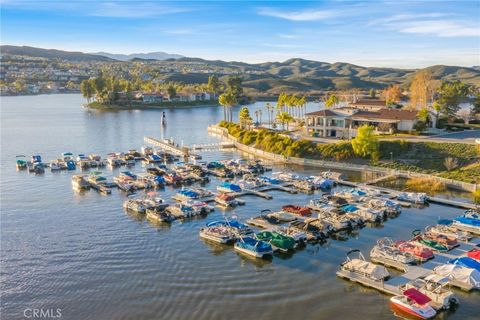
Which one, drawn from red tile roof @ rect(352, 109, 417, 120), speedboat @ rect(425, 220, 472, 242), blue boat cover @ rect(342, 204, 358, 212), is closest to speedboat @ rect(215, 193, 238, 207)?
blue boat cover @ rect(342, 204, 358, 212)

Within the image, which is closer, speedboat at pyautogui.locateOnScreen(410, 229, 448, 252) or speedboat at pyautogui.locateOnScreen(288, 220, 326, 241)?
speedboat at pyautogui.locateOnScreen(410, 229, 448, 252)

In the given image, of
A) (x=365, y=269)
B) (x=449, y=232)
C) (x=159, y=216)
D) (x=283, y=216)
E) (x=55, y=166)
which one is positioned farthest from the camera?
(x=55, y=166)

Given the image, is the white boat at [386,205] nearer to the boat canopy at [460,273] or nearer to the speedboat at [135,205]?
the boat canopy at [460,273]

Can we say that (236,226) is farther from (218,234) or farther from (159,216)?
(159,216)

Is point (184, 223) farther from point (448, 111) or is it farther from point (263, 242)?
Result: point (448, 111)

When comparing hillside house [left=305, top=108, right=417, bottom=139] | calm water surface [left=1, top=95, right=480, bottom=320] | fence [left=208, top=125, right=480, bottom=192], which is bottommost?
calm water surface [left=1, top=95, right=480, bottom=320]

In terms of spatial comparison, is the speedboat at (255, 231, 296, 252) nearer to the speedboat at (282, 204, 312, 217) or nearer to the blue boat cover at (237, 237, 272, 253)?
the blue boat cover at (237, 237, 272, 253)

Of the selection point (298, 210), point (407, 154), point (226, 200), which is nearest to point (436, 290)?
point (298, 210)
